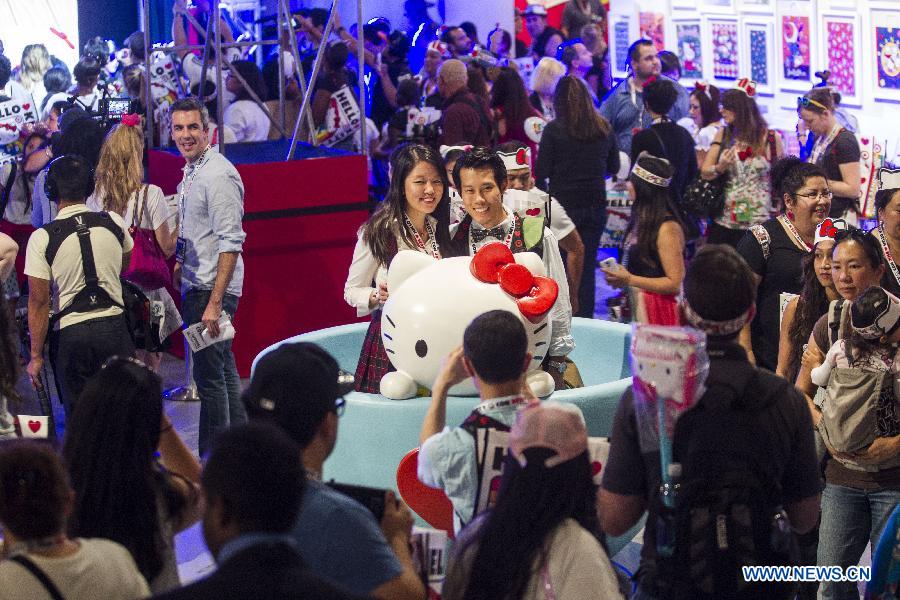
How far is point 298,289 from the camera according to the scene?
6660 mm

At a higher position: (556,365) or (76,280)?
(76,280)

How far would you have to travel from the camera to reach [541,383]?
12.9 feet

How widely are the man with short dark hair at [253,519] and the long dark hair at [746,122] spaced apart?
5.35 m

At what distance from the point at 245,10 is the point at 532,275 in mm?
9963

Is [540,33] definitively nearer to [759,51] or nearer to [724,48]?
[724,48]

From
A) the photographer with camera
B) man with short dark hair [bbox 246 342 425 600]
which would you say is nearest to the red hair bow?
the photographer with camera

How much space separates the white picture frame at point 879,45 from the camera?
8.50 m

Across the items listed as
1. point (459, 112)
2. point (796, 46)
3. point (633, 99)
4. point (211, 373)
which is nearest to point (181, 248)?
point (211, 373)

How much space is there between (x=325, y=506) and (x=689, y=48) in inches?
376

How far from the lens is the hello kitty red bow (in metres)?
3.80

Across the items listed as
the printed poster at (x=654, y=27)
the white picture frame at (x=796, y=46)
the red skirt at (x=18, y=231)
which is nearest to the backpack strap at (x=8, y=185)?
the red skirt at (x=18, y=231)

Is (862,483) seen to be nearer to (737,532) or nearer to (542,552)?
(737,532)

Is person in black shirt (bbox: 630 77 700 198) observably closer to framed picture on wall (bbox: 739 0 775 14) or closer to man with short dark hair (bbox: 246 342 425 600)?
framed picture on wall (bbox: 739 0 775 14)

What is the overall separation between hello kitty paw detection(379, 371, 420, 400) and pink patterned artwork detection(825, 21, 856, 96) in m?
6.05
